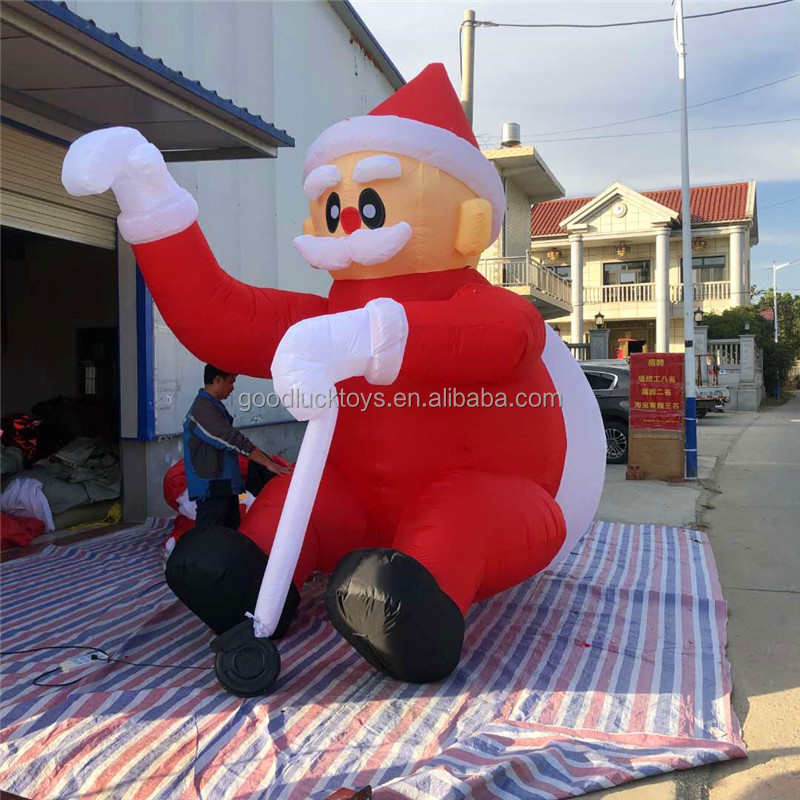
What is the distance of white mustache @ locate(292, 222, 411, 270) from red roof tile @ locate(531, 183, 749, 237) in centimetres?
2584

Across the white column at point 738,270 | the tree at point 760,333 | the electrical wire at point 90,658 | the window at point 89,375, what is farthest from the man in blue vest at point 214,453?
the white column at point 738,270

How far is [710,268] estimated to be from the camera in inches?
1115

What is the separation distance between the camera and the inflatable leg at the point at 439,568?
278 cm

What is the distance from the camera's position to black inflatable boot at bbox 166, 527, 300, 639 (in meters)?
3.15

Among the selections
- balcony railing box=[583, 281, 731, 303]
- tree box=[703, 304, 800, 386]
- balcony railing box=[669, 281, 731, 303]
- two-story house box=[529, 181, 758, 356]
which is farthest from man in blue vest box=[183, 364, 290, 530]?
balcony railing box=[669, 281, 731, 303]

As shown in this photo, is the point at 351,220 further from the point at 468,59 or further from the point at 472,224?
the point at 468,59

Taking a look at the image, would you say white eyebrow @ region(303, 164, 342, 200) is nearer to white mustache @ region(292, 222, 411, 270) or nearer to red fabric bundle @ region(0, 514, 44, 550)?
white mustache @ region(292, 222, 411, 270)

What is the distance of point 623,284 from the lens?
90.1ft

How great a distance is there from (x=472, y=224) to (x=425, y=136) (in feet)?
1.50

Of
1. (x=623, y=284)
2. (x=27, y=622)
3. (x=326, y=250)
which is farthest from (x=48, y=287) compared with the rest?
(x=623, y=284)

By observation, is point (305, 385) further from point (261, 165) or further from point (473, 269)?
point (261, 165)

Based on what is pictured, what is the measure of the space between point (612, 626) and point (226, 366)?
2.41m

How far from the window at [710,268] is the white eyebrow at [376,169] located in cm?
2728

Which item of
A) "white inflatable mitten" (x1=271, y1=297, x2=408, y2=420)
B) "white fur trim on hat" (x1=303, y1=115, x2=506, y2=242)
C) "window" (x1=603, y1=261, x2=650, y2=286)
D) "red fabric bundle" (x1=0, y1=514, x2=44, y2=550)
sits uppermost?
"window" (x1=603, y1=261, x2=650, y2=286)
